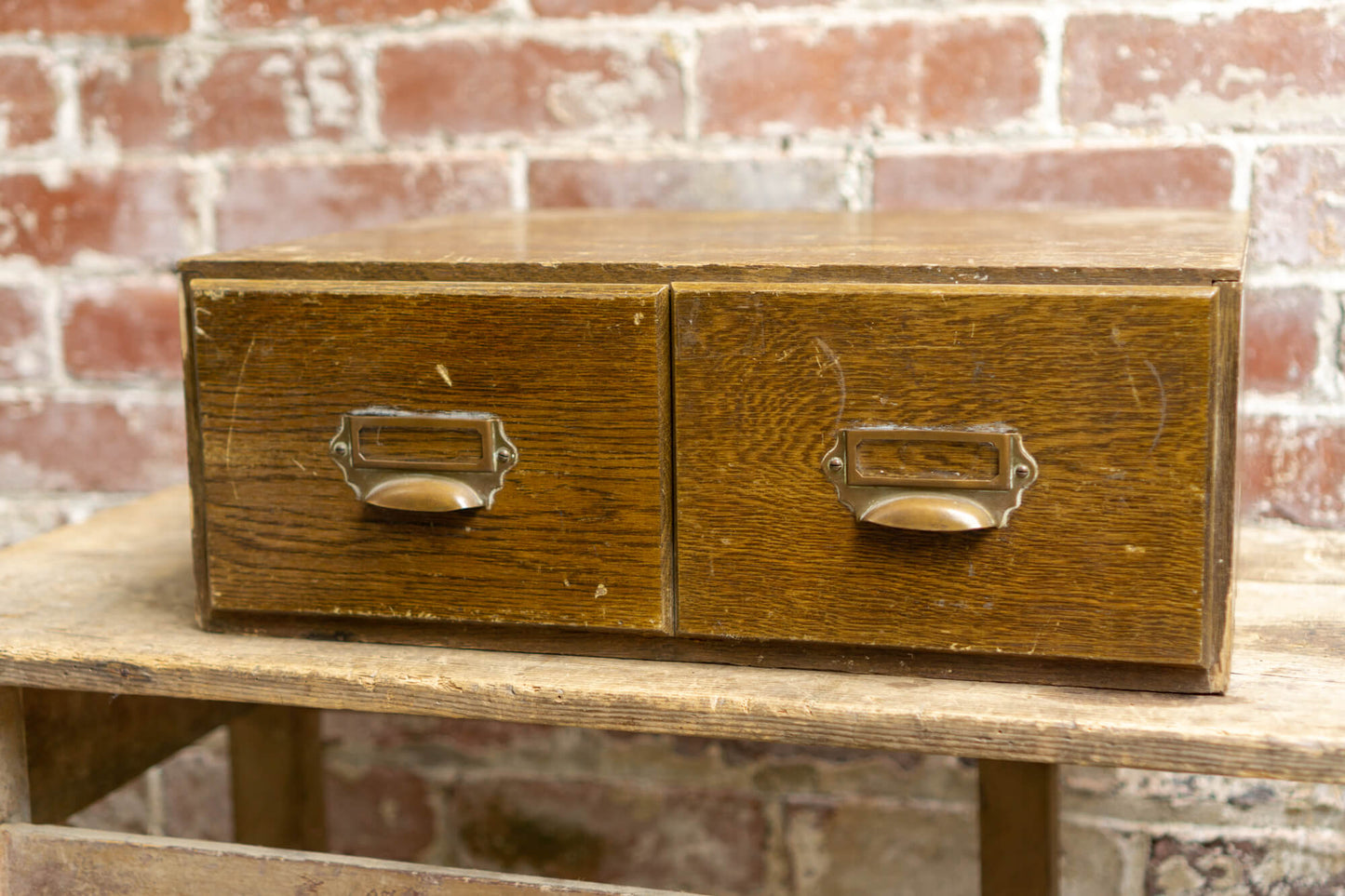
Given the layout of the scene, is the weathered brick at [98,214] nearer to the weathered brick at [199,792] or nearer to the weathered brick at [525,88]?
the weathered brick at [525,88]

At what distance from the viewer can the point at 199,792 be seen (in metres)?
1.65

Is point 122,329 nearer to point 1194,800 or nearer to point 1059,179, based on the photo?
point 1059,179

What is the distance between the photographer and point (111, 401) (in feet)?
5.02

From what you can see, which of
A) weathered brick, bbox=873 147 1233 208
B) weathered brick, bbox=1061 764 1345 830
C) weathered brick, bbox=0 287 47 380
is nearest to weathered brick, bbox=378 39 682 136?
weathered brick, bbox=873 147 1233 208

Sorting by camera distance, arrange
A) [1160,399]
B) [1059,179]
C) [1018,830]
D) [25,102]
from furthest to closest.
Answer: [25,102], [1059,179], [1018,830], [1160,399]

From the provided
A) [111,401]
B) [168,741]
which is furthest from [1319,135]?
[111,401]

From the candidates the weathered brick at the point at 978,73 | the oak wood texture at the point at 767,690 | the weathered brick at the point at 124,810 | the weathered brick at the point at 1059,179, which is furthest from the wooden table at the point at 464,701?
the weathered brick at the point at 124,810

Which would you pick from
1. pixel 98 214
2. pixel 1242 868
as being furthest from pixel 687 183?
pixel 1242 868

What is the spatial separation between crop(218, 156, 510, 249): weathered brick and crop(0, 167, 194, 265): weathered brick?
0.06 meters

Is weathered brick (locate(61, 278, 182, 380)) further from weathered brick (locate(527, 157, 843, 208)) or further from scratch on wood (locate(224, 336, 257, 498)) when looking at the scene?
scratch on wood (locate(224, 336, 257, 498))

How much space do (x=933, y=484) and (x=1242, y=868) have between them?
82cm

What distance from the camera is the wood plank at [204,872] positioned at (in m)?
0.83

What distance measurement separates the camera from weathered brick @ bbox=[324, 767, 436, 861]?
1.59m

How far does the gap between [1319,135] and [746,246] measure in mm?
640
